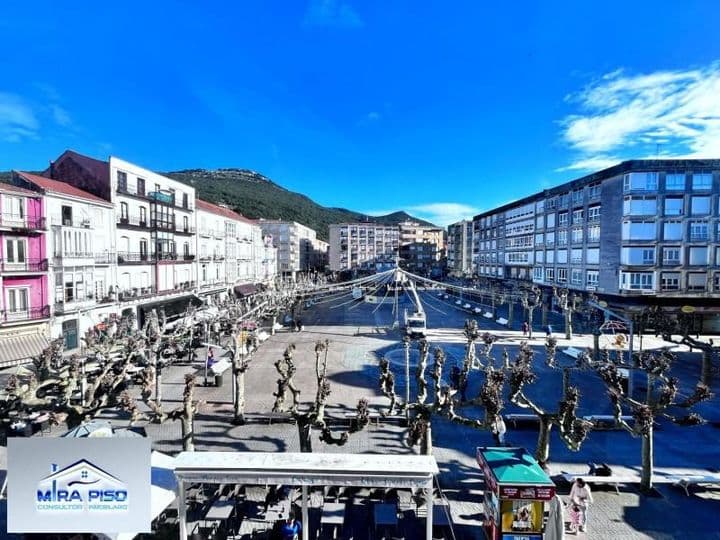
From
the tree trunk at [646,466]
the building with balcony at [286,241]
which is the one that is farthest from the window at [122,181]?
the building with balcony at [286,241]

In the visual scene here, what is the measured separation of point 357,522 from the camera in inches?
379

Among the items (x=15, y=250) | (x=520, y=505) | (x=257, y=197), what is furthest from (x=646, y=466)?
(x=257, y=197)

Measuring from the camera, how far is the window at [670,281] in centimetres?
3944

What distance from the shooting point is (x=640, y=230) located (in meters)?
39.7

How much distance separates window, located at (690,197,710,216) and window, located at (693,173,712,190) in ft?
3.61

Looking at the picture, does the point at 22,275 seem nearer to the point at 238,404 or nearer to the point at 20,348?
the point at 20,348

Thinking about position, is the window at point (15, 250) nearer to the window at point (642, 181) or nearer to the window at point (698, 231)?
the window at point (642, 181)

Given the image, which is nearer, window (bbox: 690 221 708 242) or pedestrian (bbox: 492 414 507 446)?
pedestrian (bbox: 492 414 507 446)

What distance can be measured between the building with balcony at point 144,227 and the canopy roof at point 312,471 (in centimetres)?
2857

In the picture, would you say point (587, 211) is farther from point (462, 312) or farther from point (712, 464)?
point (712, 464)

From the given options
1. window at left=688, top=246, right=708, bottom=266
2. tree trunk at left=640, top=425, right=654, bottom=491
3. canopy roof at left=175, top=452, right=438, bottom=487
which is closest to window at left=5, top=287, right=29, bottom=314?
canopy roof at left=175, top=452, right=438, bottom=487

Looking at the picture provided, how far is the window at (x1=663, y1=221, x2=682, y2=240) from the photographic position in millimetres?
39312

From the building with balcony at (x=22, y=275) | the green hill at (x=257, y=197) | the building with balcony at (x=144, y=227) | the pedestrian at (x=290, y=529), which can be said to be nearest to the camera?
the pedestrian at (x=290, y=529)

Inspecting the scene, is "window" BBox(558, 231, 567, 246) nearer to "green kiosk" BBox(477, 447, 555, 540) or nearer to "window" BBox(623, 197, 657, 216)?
"window" BBox(623, 197, 657, 216)
